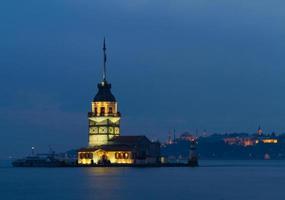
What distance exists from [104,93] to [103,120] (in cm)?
574

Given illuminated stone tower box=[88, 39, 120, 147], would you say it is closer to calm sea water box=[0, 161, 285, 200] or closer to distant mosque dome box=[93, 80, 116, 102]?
distant mosque dome box=[93, 80, 116, 102]

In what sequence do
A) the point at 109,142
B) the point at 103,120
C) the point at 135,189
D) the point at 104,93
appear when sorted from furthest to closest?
the point at 104,93, the point at 103,120, the point at 109,142, the point at 135,189

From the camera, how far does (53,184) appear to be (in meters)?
112

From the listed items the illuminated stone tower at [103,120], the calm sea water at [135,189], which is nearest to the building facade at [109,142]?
the illuminated stone tower at [103,120]

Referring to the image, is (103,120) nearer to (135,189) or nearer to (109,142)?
(109,142)

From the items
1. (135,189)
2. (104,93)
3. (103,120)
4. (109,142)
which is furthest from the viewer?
(104,93)

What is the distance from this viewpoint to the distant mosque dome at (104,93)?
171 m

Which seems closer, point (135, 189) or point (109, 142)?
point (135, 189)

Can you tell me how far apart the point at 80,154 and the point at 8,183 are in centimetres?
4951

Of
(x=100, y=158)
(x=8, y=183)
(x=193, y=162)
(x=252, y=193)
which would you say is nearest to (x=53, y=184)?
(x=8, y=183)

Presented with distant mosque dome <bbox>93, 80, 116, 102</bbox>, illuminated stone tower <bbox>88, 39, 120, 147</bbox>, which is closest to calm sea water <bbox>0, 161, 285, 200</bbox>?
illuminated stone tower <bbox>88, 39, 120, 147</bbox>

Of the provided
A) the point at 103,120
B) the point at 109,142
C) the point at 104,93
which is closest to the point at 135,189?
the point at 109,142

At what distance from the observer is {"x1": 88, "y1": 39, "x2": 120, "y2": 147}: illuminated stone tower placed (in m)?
169

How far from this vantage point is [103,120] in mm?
169250
